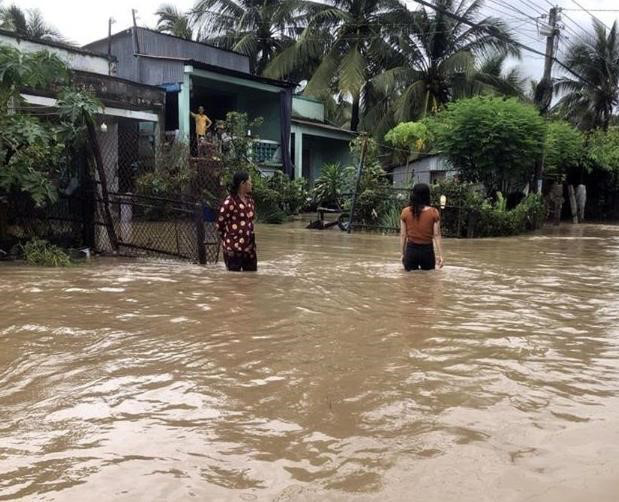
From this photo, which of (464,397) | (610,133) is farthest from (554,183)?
(464,397)

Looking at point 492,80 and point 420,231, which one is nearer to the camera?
point 420,231

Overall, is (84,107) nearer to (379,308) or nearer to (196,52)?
(379,308)

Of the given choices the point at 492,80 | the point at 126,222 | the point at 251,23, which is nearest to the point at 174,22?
the point at 251,23

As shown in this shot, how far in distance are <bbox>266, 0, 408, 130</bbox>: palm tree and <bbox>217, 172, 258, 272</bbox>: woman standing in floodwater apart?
68.8 feet

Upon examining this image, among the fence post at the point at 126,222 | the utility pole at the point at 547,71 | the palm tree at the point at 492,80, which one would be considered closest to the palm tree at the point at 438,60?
the palm tree at the point at 492,80

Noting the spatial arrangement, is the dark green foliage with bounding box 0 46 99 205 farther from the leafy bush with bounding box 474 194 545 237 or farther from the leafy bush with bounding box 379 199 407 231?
the leafy bush with bounding box 474 194 545 237

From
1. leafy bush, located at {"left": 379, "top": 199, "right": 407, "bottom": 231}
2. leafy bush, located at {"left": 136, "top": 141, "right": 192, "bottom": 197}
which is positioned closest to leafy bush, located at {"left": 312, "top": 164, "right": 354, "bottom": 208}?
leafy bush, located at {"left": 379, "top": 199, "right": 407, "bottom": 231}

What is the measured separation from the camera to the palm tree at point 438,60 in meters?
28.0

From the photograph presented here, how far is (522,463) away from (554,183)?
2269cm

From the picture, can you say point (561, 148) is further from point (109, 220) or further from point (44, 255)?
point (44, 255)

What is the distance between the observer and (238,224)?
830 cm

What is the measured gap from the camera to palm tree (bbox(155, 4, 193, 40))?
31.4 meters

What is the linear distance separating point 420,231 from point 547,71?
48.7ft

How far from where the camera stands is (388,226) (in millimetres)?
17078
